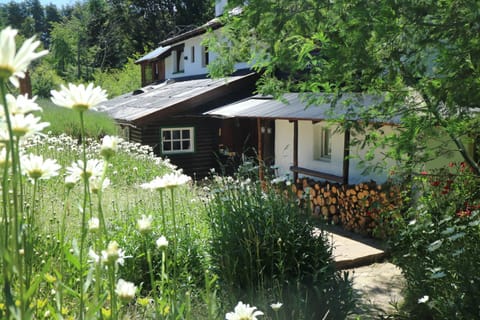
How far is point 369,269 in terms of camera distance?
6.69 metres

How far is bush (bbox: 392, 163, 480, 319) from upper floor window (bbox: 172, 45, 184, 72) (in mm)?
18288

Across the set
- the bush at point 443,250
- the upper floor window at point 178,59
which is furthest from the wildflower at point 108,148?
the upper floor window at point 178,59

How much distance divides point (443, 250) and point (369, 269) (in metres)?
2.97

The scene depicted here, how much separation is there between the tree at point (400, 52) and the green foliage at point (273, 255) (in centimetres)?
96

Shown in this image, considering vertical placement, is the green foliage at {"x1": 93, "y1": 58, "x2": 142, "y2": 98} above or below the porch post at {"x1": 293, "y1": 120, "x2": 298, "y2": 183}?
above

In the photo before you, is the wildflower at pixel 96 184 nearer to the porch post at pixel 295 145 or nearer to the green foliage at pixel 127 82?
the porch post at pixel 295 145

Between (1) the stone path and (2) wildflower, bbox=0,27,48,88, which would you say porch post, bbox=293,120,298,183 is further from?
(2) wildflower, bbox=0,27,48,88

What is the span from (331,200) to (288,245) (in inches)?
223

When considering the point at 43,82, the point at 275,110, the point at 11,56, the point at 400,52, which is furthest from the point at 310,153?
the point at 43,82

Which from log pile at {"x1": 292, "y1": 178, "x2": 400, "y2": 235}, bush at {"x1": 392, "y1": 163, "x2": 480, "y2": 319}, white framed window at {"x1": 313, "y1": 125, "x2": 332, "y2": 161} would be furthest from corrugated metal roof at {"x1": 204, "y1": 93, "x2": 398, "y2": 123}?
bush at {"x1": 392, "y1": 163, "x2": 480, "y2": 319}

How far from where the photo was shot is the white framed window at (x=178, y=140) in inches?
591

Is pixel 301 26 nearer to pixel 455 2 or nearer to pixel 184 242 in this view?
pixel 455 2

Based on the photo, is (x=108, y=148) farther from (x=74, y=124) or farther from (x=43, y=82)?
(x=43, y=82)

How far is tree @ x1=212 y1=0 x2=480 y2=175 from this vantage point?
3.03m
